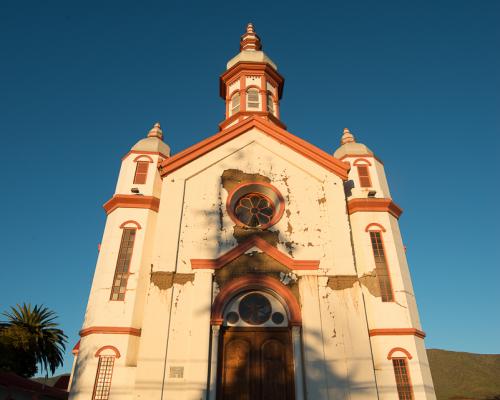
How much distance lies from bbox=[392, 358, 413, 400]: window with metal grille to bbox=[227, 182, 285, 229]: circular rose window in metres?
6.68

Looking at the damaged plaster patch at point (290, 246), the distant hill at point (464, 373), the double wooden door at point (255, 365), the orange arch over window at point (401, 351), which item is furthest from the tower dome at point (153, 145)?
the distant hill at point (464, 373)

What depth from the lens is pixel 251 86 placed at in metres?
24.8

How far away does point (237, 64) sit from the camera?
25484 mm

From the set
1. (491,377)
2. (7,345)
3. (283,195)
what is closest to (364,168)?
(283,195)

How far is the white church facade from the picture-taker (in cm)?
1253

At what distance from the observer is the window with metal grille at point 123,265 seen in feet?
48.9

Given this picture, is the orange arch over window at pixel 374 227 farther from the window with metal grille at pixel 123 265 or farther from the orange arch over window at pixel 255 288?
the window with metal grille at pixel 123 265

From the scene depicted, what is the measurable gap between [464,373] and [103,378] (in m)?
76.3

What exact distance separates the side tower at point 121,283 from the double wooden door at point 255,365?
3.34 metres

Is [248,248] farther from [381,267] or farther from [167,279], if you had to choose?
[381,267]

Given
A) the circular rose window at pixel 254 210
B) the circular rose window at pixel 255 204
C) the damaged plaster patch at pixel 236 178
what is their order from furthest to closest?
the damaged plaster patch at pixel 236 178 → the circular rose window at pixel 254 210 → the circular rose window at pixel 255 204

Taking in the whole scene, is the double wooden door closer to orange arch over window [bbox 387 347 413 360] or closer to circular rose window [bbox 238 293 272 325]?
circular rose window [bbox 238 293 272 325]

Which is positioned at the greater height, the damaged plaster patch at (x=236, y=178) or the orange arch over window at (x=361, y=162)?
the orange arch over window at (x=361, y=162)

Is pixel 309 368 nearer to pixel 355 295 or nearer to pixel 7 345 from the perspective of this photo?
pixel 355 295
